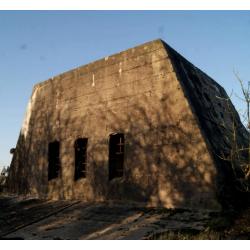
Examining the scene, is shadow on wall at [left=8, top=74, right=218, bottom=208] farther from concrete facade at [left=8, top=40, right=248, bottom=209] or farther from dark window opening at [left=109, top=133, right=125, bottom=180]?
dark window opening at [left=109, top=133, right=125, bottom=180]

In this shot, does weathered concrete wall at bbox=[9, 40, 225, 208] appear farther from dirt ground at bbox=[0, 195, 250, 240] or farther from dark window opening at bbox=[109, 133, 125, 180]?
dirt ground at bbox=[0, 195, 250, 240]

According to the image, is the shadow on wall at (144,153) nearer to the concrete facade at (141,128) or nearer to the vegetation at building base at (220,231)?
the concrete facade at (141,128)

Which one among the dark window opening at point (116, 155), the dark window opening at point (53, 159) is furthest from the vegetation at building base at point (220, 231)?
the dark window opening at point (53, 159)

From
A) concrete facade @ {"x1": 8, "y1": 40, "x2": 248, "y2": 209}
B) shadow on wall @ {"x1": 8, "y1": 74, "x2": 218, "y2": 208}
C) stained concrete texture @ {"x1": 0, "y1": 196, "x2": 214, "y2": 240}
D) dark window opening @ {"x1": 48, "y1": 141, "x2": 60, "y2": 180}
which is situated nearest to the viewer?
stained concrete texture @ {"x1": 0, "y1": 196, "x2": 214, "y2": 240}

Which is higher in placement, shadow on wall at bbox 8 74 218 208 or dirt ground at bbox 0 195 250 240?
shadow on wall at bbox 8 74 218 208

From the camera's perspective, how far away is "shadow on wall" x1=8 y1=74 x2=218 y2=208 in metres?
7.37

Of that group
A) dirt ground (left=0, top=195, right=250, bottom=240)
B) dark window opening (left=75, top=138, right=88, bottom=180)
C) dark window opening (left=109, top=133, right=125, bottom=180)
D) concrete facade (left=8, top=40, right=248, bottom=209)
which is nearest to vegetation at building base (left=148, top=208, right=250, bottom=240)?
dirt ground (left=0, top=195, right=250, bottom=240)

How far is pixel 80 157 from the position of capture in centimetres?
1030

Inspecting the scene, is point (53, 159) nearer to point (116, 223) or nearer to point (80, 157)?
point (80, 157)

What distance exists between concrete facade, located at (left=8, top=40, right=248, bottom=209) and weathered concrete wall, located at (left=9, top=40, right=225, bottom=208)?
23mm

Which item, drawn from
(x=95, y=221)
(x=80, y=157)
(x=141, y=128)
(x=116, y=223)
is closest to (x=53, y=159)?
(x=80, y=157)

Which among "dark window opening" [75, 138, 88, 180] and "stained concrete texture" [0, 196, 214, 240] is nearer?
"stained concrete texture" [0, 196, 214, 240]

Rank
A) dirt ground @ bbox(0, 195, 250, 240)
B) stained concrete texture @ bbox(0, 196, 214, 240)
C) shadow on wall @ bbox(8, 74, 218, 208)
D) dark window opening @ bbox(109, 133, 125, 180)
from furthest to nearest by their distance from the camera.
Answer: dark window opening @ bbox(109, 133, 125, 180) → shadow on wall @ bbox(8, 74, 218, 208) → stained concrete texture @ bbox(0, 196, 214, 240) → dirt ground @ bbox(0, 195, 250, 240)

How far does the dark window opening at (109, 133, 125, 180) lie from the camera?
9133 mm
